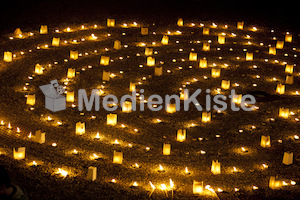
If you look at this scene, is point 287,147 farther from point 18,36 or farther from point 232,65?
point 18,36

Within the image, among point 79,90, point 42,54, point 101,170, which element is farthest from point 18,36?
point 101,170

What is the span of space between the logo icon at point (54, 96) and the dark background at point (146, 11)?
9.19ft

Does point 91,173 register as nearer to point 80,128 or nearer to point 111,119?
point 80,128

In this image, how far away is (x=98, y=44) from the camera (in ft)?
33.0

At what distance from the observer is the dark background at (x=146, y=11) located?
37.2 ft

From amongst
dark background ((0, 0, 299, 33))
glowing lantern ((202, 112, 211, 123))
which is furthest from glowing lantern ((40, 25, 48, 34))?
glowing lantern ((202, 112, 211, 123))

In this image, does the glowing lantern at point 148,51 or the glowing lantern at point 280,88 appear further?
the glowing lantern at point 148,51

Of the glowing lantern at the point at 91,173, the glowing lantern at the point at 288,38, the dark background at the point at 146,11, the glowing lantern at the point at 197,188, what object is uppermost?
the dark background at the point at 146,11

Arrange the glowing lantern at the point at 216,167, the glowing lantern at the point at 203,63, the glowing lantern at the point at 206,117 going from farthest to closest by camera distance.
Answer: the glowing lantern at the point at 203,63
the glowing lantern at the point at 206,117
the glowing lantern at the point at 216,167

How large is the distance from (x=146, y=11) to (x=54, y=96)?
4.77 meters

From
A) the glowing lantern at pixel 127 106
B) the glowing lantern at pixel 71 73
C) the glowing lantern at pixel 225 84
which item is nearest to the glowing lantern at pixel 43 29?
the glowing lantern at pixel 71 73

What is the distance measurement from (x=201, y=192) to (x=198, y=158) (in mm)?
800

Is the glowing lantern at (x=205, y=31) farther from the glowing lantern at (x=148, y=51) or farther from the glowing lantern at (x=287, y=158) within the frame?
the glowing lantern at (x=287, y=158)

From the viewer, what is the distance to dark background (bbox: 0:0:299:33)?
446 inches
